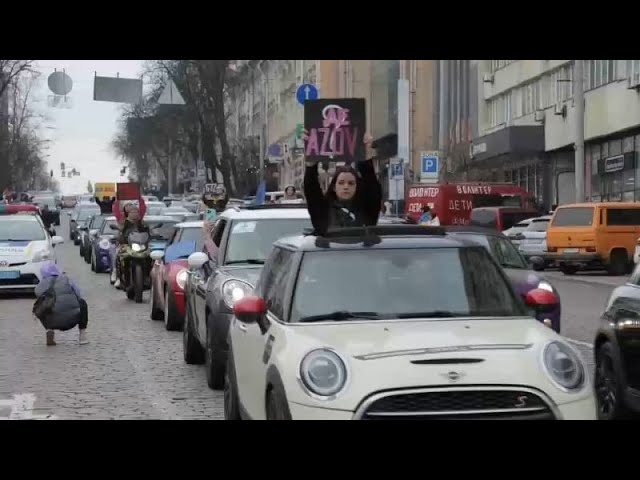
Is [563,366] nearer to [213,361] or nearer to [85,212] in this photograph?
[213,361]

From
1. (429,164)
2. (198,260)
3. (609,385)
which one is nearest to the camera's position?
(609,385)

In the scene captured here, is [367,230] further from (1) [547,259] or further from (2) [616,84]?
(2) [616,84]

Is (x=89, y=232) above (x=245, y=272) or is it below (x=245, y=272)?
below

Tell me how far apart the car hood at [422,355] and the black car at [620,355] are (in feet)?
5.65

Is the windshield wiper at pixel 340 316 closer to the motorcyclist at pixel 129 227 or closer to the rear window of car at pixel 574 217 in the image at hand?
the motorcyclist at pixel 129 227

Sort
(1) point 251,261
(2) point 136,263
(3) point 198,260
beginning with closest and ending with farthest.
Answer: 1. (1) point 251,261
2. (3) point 198,260
3. (2) point 136,263

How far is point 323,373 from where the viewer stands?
607 centimetres

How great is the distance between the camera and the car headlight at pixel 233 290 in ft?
33.3

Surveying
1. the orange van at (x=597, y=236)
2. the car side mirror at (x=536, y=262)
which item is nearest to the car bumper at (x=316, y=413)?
the car side mirror at (x=536, y=262)

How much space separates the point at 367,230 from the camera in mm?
7539

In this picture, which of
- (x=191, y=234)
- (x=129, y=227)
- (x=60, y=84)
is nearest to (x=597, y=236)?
(x=129, y=227)

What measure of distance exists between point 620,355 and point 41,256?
601 inches

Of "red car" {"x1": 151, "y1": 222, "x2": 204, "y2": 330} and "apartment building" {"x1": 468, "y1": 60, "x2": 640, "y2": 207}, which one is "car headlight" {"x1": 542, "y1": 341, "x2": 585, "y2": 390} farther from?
"apartment building" {"x1": 468, "y1": 60, "x2": 640, "y2": 207}
